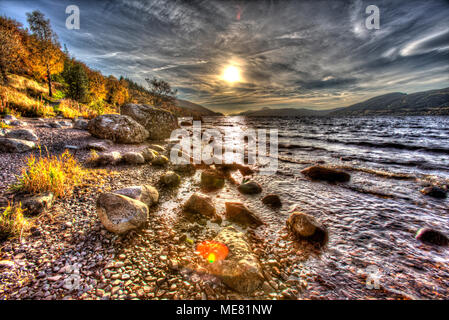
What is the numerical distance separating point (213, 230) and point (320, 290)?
80.8 inches

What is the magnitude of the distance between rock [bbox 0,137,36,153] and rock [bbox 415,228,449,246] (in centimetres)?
1133

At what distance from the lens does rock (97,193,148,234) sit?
Answer: 9.29ft

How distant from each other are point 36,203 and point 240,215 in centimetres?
404

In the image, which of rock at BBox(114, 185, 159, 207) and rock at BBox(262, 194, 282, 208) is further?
rock at BBox(262, 194, 282, 208)

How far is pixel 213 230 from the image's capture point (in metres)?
3.49

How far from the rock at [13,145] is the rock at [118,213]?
5.15 metres

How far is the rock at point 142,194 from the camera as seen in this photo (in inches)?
141

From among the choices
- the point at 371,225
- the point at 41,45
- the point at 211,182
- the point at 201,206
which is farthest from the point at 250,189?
the point at 41,45

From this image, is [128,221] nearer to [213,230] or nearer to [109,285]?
[109,285]

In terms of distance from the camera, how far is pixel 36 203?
293 cm

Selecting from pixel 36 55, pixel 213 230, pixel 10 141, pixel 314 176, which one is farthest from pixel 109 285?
pixel 36 55

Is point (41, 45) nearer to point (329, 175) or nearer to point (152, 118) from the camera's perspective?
point (152, 118)

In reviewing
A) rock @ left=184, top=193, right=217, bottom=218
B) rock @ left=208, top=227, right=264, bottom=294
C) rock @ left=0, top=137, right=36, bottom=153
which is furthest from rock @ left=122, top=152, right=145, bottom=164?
rock @ left=208, top=227, right=264, bottom=294

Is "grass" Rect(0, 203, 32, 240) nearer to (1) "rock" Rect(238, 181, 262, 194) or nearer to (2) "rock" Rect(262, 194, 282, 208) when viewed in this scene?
(1) "rock" Rect(238, 181, 262, 194)
